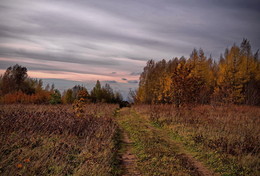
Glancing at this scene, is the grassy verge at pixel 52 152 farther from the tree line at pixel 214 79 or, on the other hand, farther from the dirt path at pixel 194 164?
the tree line at pixel 214 79

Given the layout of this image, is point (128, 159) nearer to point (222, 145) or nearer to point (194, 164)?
point (194, 164)

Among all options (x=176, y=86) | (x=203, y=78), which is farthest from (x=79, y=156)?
(x=203, y=78)

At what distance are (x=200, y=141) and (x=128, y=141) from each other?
3614mm

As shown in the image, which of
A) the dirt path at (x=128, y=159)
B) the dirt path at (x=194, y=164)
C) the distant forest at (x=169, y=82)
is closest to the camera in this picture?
the dirt path at (x=128, y=159)

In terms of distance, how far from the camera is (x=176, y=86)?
702 inches

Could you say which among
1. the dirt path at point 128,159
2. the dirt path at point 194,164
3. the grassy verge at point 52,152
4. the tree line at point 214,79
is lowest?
the dirt path at point 128,159

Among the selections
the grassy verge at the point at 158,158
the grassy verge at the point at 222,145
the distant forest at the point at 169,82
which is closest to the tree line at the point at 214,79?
the distant forest at the point at 169,82

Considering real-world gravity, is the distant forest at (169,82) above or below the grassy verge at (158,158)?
above

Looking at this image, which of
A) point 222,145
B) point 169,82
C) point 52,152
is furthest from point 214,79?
point 52,152

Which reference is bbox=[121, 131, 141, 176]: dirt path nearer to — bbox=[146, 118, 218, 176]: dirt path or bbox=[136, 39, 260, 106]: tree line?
bbox=[146, 118, 218, 176]: dirt path

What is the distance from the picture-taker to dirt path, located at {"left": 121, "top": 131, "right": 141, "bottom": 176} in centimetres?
641

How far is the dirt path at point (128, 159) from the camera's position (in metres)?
6.41

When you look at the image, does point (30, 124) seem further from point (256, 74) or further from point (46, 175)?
point (256, 74)

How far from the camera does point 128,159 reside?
7648 mm
